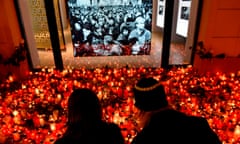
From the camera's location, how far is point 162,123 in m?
1.34

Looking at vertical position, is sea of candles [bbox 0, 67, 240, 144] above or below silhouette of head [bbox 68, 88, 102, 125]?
below

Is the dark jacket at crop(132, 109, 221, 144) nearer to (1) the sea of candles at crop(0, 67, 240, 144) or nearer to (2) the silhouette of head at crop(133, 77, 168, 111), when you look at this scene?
(2) the silhouette of head at crop(133, 77, 168, 111)

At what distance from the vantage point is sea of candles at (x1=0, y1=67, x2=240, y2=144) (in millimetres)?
2904

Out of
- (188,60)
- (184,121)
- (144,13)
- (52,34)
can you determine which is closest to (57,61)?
(52,34)

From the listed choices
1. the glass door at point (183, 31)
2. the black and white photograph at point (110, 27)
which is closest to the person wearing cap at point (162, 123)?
the glass door at point (183, 31)

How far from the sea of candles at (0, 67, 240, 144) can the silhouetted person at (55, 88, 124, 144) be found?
1.34 meters

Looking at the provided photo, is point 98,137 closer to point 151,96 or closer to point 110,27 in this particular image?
point 151,96

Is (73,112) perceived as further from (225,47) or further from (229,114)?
(225,47)

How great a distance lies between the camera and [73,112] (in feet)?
4.74

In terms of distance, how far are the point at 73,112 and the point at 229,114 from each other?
2.50m

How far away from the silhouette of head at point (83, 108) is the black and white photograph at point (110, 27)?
374 centimetres

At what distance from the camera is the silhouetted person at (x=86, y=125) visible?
137cm

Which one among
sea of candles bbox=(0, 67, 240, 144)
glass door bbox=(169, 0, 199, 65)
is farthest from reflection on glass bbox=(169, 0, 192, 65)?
sea of candles bbox=(0, 67, 240, 144)

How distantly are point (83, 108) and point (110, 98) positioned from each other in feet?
→ 7.05
